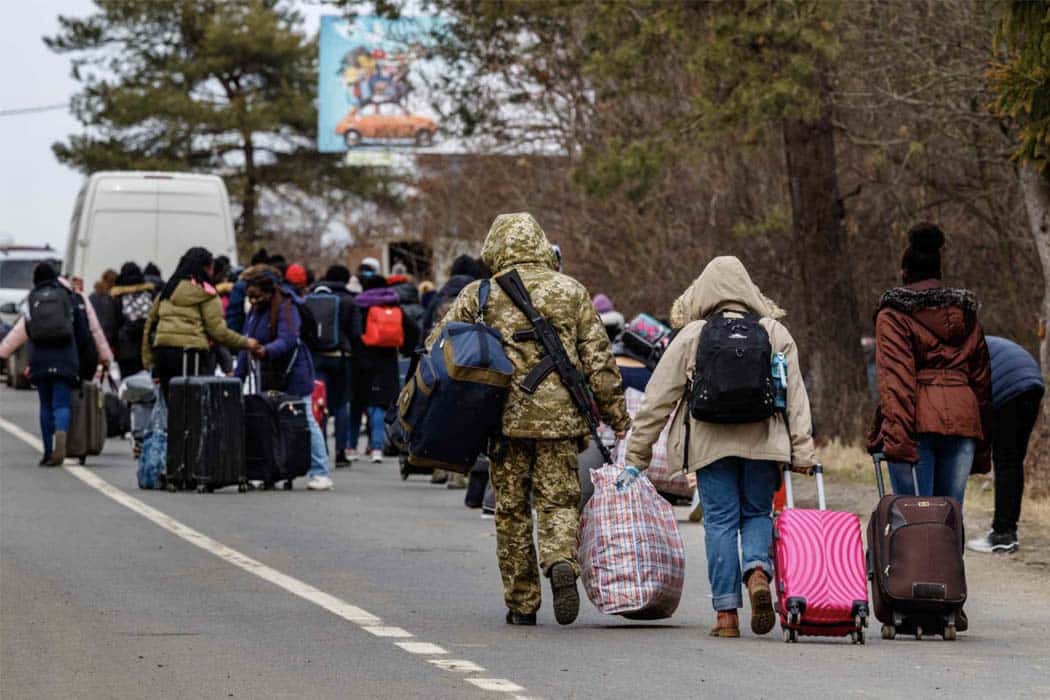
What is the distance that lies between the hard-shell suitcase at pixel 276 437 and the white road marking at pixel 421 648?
8748 mm

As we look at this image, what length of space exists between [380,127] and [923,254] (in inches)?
1791

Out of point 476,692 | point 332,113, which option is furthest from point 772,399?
point 332,113

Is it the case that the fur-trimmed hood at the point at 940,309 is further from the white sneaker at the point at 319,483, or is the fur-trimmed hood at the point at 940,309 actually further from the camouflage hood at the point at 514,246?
the white sneaker at the point at 319,483

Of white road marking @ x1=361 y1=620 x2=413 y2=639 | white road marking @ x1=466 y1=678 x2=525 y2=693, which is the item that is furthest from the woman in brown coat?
white road marking @ x1=466 y1=678 x2=525 y2=693

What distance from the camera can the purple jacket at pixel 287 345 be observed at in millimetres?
18594

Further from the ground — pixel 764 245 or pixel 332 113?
pixel 332 113

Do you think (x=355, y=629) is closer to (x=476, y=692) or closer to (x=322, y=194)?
(x=476, y=692)

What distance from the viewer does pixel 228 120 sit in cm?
6378

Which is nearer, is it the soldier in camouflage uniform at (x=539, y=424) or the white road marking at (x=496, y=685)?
the white road marking at (x=496, y=685)

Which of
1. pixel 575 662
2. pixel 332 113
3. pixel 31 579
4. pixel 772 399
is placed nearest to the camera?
pixel 575 662

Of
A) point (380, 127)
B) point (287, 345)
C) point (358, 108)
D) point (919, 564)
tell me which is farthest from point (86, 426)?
point (358, 108)

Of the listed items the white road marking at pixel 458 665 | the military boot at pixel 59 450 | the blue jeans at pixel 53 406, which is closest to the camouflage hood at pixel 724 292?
the white road marking at pixel 458 665

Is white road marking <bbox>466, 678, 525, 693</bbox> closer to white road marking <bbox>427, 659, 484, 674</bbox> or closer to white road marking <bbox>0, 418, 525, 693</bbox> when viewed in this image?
white road marking <bbox>0, 418, 525, 693</bbox>

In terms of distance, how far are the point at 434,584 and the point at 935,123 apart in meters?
11.9
